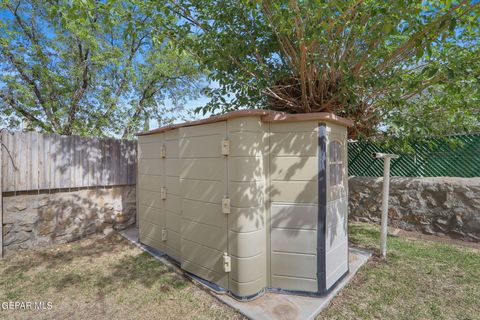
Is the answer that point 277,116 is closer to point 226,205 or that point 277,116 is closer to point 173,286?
point 226,205

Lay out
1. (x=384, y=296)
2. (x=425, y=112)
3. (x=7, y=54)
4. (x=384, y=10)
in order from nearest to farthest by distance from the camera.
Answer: (x=384, y=10)
(x=384, y=296)
(x=425, y=112)
(x=7, y=54)

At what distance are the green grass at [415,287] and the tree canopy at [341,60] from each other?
2.05 meters

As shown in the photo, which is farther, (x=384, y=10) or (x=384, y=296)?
(x=384, y=296)

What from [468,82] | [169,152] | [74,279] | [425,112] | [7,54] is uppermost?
[7,54]

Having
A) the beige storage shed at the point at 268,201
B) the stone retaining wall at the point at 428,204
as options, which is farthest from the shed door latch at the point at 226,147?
the stone retaining wall at the point at 428,204

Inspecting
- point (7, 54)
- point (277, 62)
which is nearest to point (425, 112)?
point (277, 62)

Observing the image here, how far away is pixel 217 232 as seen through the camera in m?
2.85

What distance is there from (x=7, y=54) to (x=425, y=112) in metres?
8.80

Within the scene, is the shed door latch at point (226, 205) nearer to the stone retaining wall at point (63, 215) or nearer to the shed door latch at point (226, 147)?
the shed door latch at point (226, 147)

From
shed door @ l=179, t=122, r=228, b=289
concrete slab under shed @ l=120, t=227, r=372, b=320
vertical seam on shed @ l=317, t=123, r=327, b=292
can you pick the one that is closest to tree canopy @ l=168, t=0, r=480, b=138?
vertical seam on shed @ l=317, t=123, r=327, b=292

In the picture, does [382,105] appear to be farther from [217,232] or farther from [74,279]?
[74,279]

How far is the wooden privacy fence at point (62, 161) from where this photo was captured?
3.82 m

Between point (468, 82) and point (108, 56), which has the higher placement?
point (108, 56)

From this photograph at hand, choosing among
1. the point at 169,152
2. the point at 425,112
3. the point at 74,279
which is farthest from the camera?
the point at 425,112
